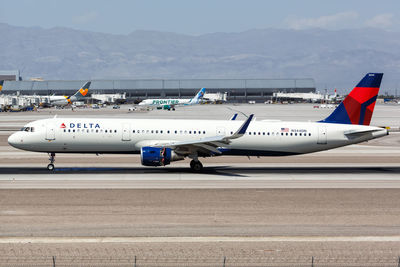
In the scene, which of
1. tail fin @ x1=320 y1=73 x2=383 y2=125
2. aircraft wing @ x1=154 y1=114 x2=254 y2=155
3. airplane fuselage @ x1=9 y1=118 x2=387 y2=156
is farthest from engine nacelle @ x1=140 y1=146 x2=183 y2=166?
tail fin @ x1=320 y1=73 x2=383 y2=125

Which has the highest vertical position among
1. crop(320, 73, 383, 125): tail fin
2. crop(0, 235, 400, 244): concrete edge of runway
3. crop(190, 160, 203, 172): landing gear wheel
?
crop(320, 73, 383, 125): tail fin

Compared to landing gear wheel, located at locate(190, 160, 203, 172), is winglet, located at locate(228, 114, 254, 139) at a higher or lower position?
higher

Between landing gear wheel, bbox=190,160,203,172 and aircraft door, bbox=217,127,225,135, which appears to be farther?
aircraft door, bbox=217,127,225,135

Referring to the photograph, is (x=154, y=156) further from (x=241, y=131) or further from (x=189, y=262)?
(x=189, y=262)

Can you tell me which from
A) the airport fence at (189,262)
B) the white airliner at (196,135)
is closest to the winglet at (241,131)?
the white airliner at (196,135)

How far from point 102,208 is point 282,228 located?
901 cm

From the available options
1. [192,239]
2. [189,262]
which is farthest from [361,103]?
[189,262]

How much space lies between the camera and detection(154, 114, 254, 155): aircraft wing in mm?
39388

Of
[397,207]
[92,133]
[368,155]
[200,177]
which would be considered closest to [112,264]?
[397,207]

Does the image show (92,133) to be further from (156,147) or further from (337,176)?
(337,176)

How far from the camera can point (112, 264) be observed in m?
19.4

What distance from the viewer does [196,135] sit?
42.4m

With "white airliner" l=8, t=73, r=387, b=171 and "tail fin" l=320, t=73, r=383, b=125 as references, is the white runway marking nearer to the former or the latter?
"white airliner" l=8, t=73, r=387, b=171

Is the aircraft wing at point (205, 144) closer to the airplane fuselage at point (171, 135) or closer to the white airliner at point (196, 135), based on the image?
the white airliner at point (196, 135)
